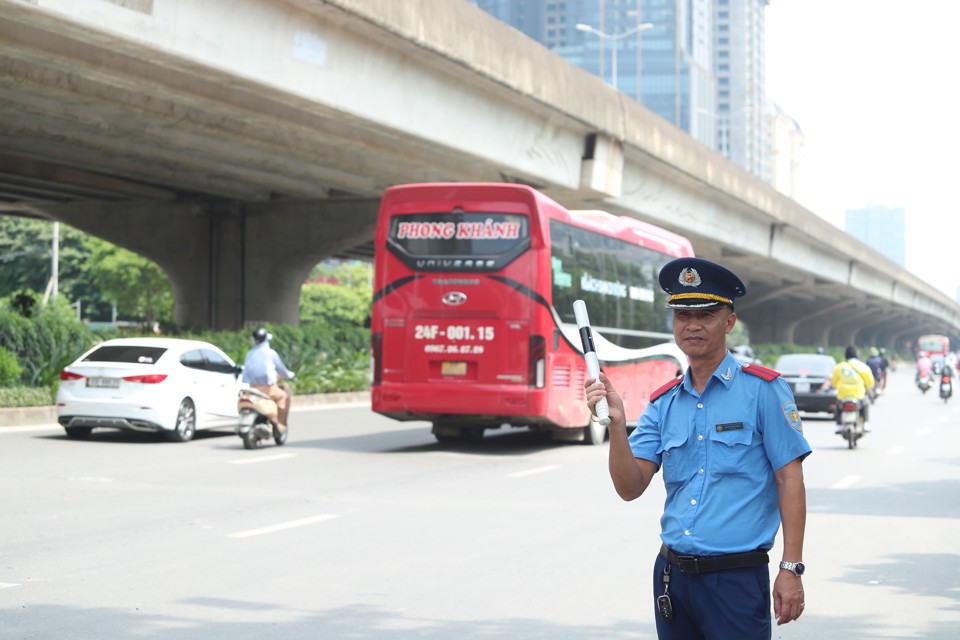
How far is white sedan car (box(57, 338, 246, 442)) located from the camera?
1952cm

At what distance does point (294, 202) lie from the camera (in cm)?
3978

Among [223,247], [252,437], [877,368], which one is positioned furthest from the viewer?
[877,368]

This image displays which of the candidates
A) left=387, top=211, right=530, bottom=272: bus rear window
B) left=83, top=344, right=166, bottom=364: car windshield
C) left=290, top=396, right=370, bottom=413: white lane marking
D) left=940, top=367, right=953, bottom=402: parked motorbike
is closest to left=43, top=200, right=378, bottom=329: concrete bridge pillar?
left=290, top=396, right=370, bottom=413: white lane marking

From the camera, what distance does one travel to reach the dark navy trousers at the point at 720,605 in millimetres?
3984

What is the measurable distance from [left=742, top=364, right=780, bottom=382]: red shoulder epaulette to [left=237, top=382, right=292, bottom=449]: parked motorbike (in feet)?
49.6

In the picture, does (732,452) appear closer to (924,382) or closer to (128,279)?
(924,382)

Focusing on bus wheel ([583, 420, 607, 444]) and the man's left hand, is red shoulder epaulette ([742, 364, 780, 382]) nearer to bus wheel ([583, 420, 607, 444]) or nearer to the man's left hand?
the man's left hand

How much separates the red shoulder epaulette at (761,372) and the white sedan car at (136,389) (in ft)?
53.0

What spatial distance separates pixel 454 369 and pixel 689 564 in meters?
14.7

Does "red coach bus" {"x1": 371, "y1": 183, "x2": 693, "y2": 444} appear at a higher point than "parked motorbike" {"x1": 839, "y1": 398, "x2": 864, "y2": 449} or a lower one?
higher

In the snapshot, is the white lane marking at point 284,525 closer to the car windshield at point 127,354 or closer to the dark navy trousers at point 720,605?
the dark navy trousers at point 720,605

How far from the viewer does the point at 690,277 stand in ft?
13.9

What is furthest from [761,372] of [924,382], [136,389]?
[924,382]

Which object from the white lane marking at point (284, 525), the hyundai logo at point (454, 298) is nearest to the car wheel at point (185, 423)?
the hyundai logo at point (454, 298)
